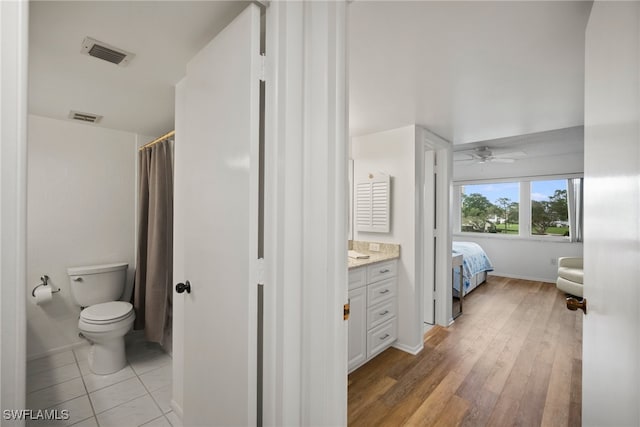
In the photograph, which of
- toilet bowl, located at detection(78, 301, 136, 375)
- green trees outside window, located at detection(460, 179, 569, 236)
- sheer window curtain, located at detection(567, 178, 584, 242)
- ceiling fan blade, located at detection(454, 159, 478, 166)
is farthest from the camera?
ceiling fan blade, located at detection(454, 159, 478, 166)

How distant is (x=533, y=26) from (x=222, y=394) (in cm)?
211

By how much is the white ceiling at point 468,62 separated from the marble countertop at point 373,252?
1.23 meters

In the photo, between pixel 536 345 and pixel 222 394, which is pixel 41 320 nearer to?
pixel 222 394

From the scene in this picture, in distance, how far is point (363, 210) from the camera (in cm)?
309

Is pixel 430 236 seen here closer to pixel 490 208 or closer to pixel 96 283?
pixel 96 283

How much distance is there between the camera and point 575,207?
4.95m

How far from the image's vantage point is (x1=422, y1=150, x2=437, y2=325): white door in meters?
3.22

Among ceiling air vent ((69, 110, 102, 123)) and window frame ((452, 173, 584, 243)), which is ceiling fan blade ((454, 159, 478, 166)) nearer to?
window frame ((452, 173, 584, 243))

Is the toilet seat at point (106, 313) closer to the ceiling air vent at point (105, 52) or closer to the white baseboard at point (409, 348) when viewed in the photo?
the ceiling air vent at point (105, 52)

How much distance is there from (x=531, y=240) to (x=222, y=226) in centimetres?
607

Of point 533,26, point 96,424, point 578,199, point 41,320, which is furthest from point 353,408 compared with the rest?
point 578,199

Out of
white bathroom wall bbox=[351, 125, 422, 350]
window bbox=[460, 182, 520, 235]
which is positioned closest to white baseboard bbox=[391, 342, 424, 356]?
white bathroom wall bbox=[351, 125, 422, 350]

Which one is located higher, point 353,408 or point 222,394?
point 222,394

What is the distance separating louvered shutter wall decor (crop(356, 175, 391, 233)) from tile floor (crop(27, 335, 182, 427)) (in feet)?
7.28
